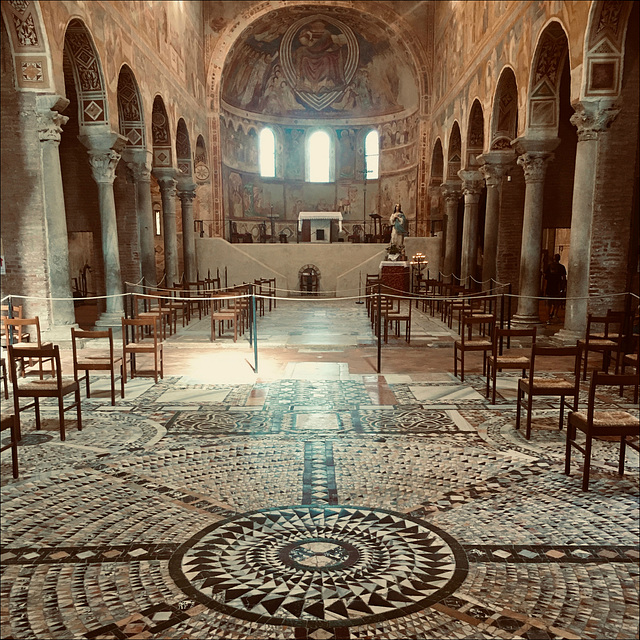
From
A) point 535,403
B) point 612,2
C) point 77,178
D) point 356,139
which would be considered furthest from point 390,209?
point 535,403

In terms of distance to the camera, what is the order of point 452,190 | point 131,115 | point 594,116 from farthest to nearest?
1. point 452,190
2. point 131,115
3. point 594,116

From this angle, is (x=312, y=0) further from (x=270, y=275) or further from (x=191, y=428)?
(x=191, y=428)

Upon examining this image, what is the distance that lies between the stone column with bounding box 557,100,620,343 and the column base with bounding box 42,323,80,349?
959 cm

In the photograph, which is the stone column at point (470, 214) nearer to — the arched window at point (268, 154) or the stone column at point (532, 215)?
the stone column at point (532, 215)

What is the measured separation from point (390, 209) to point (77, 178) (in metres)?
17.9

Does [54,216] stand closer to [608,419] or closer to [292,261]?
[608,419]

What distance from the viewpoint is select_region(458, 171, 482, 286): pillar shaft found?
19.7 meters

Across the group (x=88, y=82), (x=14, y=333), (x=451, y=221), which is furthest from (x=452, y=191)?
(x=14, y=333)

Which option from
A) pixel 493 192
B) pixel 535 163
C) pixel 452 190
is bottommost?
pixel 493 192

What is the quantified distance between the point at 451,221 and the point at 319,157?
12169 millimetres

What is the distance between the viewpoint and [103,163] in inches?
551

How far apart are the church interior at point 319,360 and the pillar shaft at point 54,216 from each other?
0.05m

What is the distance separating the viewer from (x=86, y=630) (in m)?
3.26

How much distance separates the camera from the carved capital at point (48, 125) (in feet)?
36.8
